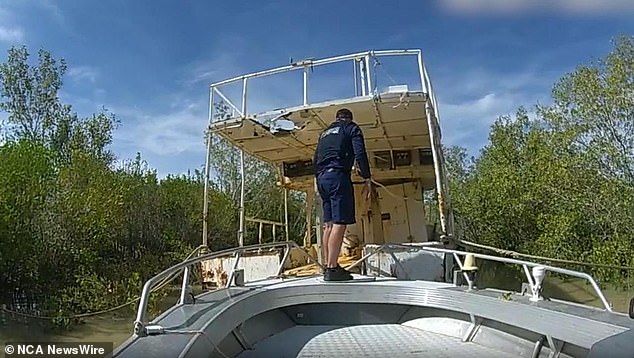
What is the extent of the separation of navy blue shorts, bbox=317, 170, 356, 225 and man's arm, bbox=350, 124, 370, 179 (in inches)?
7.2

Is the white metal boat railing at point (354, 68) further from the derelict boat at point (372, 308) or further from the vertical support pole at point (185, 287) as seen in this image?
the vertical support pole at point (185, 287)

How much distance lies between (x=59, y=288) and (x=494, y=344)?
14097mm

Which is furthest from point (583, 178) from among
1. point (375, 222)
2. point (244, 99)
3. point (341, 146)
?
point (341, 146)

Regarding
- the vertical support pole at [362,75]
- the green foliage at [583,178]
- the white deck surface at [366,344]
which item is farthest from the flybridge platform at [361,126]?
the green foliage at [583,178]

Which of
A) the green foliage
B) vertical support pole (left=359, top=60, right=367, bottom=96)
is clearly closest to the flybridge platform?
vertical support pole (left=359, top=60, right=367, bottom=96)

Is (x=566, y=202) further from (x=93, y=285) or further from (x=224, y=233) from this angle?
(x=93, y=285)

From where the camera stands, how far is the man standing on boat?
438 centimetres

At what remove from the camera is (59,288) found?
1482 cm

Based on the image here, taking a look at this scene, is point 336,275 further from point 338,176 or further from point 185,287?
point 185,287

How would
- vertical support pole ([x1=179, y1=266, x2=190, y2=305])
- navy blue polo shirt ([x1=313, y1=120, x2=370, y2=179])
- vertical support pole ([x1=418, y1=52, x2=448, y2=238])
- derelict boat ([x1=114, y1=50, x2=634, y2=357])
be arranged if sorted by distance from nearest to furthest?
1. derelict boat ([x1=114, y1=50, x2=634, y2=357])
2. vertical support pole ([x1=179, y1=266, x2=190, y2=305])
3. navy blue polo shirt ([x1=313, y1=120, x2=370, y2=179])
4. vertical support pole ([x1=418, y1=52, x2=448, y2=238])

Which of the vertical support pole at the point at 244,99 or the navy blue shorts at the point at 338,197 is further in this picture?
the vertical support pole at the point at 244,99

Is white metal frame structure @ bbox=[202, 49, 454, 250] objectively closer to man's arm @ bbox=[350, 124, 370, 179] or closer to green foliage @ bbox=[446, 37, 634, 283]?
man's arm @ bbox=[350, 124, 370, 179]

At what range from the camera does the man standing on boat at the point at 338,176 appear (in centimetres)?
438

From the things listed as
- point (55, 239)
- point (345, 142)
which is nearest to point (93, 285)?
point (55, 239)
